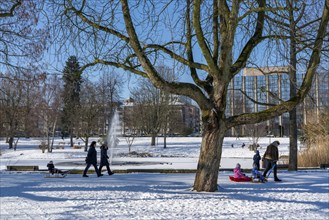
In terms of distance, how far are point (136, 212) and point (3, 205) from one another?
3.18m

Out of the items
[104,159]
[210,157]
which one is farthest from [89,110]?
[210,157]

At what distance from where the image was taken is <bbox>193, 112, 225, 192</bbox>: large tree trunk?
36.0ft

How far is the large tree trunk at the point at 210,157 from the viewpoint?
36.0 ft

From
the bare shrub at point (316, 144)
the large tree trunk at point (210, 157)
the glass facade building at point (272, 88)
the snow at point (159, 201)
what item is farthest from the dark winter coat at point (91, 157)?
the bare shrub at point (316, 144)

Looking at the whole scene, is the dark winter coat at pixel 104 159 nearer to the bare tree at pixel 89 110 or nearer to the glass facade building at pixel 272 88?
the glass facade building at pixel 272 88

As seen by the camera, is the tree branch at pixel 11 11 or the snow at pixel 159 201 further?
the tree branch at pixel 11 11

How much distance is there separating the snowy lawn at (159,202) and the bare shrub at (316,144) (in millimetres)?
12282

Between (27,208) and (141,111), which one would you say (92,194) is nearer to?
(27,208)

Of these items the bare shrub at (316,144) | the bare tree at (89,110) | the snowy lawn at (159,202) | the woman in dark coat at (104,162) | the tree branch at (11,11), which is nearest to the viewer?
the snowy lawn at (159,202)

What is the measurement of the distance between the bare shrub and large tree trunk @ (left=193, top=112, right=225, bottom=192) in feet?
50.8

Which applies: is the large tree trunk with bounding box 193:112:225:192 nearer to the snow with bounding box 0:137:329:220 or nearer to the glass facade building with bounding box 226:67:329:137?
the snow with bounding box 0:137:329:220

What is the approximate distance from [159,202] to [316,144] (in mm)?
19261

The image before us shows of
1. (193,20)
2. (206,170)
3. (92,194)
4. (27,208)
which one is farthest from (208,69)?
(27,208)

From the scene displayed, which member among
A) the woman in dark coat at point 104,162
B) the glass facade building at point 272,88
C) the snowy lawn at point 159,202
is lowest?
the snowy lawn at point 159,202
